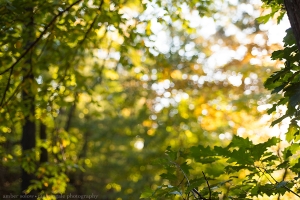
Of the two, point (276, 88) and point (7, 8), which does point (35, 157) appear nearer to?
point (7, 8)

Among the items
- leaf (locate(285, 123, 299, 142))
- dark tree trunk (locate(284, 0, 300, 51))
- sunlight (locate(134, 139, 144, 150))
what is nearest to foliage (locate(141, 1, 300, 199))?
leaf (locate(285, 123, 299, 142))

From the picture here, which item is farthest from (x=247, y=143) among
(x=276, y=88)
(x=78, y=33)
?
(x=78, y=33)

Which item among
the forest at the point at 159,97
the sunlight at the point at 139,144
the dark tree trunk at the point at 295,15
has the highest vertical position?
the dark tree trunk at the point at 295,15

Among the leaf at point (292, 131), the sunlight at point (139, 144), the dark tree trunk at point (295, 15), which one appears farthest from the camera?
the sunlight at point (139, 144)

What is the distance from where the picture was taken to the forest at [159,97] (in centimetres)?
177

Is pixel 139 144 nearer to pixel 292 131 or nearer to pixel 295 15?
pixel 292 131

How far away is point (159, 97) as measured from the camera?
890 centimetres

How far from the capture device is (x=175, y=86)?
834 cm

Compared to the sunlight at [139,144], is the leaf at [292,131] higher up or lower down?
higher up

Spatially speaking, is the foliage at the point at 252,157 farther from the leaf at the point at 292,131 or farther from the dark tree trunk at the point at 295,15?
the dark tree trunk at the point at 295,15

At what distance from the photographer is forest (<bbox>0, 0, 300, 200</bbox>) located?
1.77 meters

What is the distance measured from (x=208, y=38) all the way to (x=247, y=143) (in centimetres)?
746

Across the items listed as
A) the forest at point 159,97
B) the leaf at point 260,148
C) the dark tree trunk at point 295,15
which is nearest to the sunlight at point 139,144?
the forest at point 159,97

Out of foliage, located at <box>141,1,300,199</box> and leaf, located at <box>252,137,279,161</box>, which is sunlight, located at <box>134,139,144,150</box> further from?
leaf, located at <box>252,137,279,161</box>
